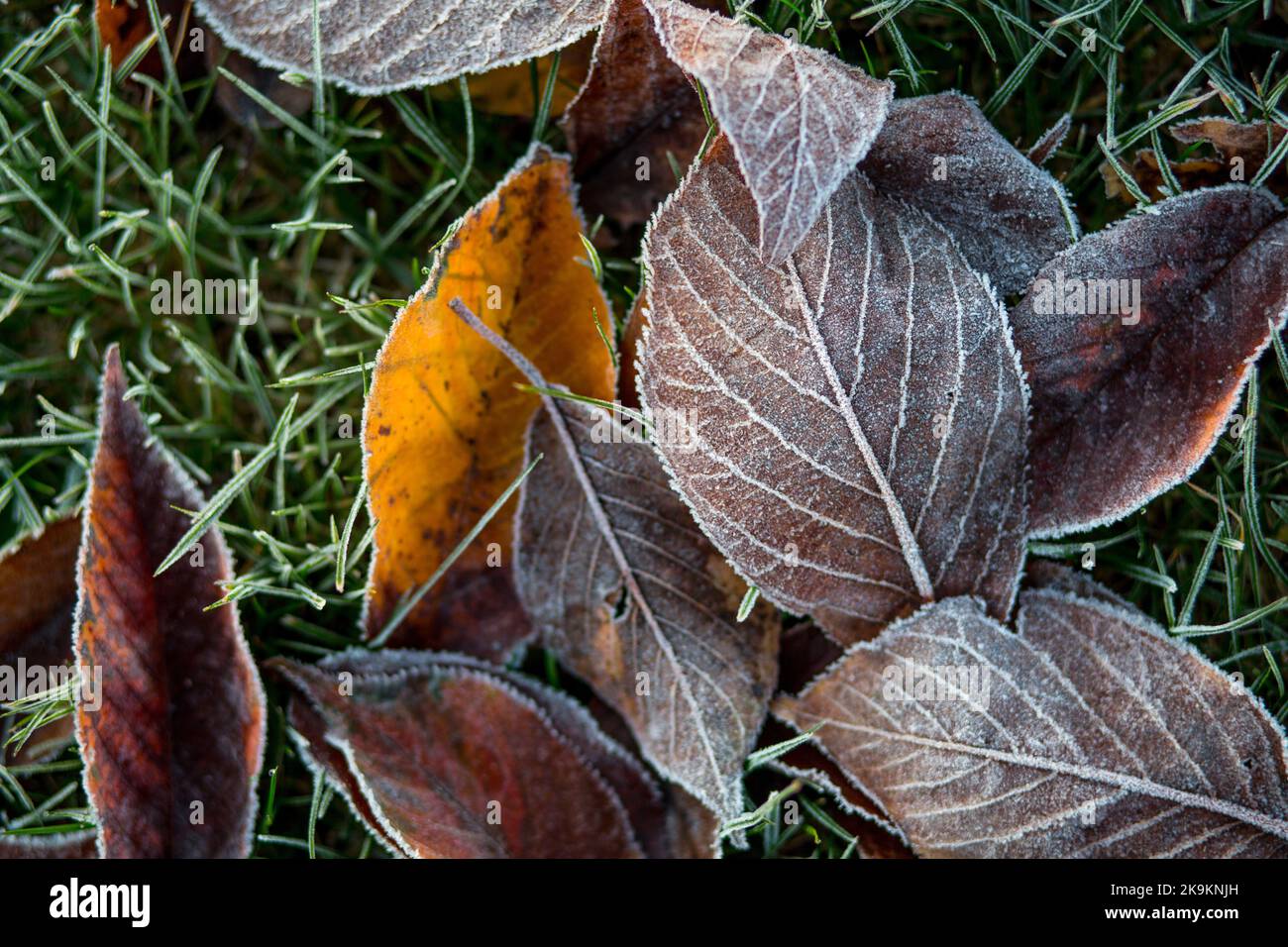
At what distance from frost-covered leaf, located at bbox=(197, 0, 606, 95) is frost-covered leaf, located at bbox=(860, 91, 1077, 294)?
1.59 ft

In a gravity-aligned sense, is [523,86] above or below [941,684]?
above

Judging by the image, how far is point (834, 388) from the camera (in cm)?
164

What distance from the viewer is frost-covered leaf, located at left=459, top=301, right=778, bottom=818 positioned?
71.9 inches

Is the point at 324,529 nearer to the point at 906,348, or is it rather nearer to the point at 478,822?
the point at 478,822

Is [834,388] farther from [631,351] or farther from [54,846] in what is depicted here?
[54,846]

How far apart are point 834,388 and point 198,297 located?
120cm

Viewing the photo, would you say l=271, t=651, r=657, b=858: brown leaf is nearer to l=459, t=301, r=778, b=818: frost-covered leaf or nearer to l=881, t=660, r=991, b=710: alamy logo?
l=459, t=301, r=778, b=818: frost-covered leaf

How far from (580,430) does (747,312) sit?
1.14 ft

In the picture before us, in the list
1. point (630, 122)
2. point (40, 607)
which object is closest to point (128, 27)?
point (630, 122)

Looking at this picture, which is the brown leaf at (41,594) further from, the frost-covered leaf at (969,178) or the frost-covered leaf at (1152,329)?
the frost-covered leaf at (1152,329)

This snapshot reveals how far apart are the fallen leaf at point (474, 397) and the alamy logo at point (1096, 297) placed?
2.24 ft

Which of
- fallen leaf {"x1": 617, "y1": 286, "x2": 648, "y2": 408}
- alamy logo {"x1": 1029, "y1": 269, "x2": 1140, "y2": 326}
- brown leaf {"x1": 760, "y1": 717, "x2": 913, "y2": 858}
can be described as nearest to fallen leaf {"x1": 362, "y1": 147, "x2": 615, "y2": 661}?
fallen leaf {"x1": 617, "y1": 286, "x2": 648, "y2": 408}

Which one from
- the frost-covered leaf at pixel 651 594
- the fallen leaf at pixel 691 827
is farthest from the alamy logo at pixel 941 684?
the fallen leaf at pixel 691 827
